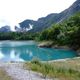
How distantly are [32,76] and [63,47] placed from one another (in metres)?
67.7

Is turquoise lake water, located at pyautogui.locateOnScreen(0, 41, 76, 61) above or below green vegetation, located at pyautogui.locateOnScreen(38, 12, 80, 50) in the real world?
below

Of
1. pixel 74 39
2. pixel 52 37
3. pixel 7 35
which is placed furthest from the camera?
pixel 7 35

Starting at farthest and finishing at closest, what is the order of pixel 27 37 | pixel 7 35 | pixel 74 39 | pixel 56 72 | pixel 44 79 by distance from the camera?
pixel 7 35 → pixel 27 37 → pixel 74 39 → pixel 56 72 → pixel 44 79

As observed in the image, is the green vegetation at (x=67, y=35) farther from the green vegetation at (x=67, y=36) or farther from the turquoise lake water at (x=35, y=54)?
the turquoise lake water at (x=35, y=54)

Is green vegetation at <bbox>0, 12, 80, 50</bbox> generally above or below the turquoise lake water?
above

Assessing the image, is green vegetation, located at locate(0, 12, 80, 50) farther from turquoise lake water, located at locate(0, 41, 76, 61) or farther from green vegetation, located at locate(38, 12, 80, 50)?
turquoise lake water, located at locate(0, 41, 76, 61)

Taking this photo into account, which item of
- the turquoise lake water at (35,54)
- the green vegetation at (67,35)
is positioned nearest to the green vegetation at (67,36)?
the green vegetation at (67,35)

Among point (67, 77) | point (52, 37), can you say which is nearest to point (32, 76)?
point (67, 77)

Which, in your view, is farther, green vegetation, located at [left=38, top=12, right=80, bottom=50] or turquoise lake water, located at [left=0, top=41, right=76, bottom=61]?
green vegetation, located at [left=38, top=12, right=80, bottom=50]

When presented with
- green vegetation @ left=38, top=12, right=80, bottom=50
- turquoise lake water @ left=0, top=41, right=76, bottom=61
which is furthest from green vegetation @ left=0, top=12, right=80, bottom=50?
turquoise lake water @ left=0, top=41, right=76, bottom=61

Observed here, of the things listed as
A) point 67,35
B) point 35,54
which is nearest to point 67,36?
point 67,35

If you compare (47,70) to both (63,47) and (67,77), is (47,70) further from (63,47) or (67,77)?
(63,47)

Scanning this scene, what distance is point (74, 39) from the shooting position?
7962cm

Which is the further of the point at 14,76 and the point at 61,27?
the point at 61,27
